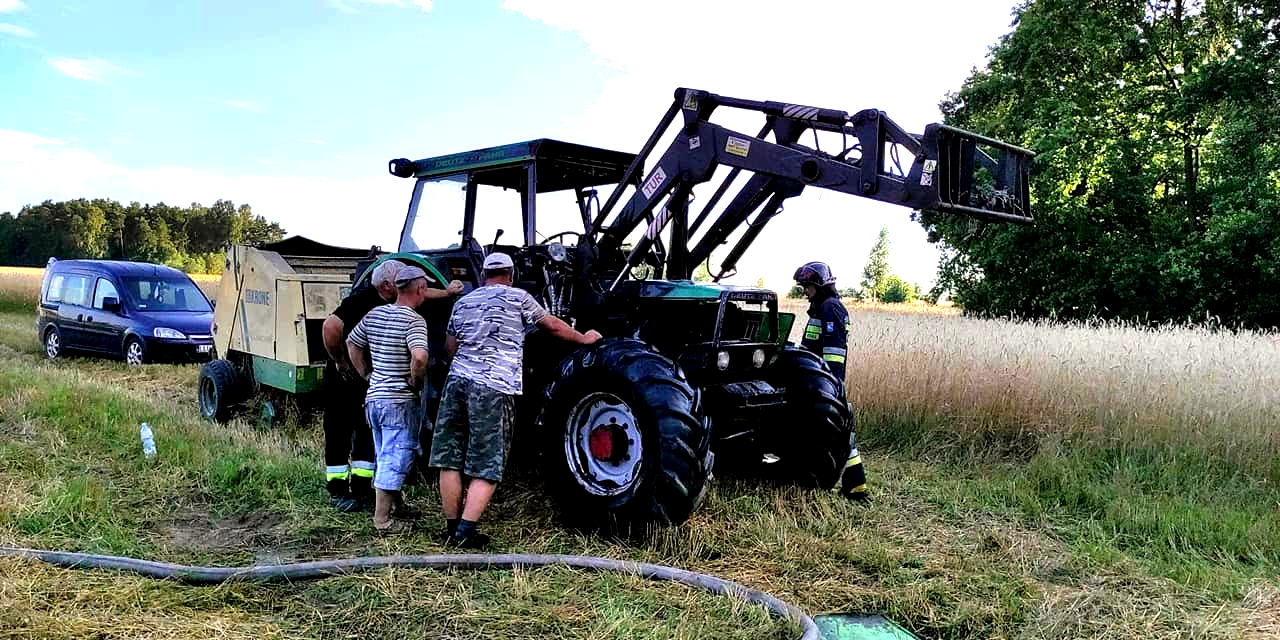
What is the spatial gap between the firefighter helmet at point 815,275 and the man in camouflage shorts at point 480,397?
2347mm

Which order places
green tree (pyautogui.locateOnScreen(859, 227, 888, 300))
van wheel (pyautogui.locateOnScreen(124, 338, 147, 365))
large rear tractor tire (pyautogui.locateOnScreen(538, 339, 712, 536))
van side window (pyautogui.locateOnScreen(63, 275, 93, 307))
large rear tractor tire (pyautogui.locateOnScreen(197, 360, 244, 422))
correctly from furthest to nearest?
green tree (pyautogui.locateOnScreen(859, 227, 888, 300)), van side window (pyautogui.locateOnScreen(63, 275, 93, 307)), van wheel (pyautogui.locateOnScreen(124, 338, 147, 365)), large rear tractor tire (pyautogui.locateOnScreen(197, 360, 244, 422)), large rear tractor tire (pyautogui.locateOnScreen(538, 339, 712, 536))

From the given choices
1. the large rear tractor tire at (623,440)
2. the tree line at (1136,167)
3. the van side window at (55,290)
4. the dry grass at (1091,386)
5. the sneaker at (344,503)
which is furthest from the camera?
the tree line at (1136,167)

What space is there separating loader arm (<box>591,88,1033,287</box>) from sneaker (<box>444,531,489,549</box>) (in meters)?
1.90

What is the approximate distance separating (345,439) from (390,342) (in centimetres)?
96

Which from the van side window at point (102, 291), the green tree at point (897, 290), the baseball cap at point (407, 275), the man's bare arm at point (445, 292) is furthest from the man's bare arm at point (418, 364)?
the green tree at point (897, 290)

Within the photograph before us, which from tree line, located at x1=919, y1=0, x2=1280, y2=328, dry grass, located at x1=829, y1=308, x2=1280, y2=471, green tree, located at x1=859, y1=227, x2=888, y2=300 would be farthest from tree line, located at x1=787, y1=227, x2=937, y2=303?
dry grass, located at x1=829, y1=308, x2=1280, y2=471

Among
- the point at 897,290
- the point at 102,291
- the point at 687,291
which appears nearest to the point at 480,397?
the point at 687,291

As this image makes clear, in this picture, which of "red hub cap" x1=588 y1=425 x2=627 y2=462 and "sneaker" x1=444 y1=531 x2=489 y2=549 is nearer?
"sneaker" x1=444 y1=531 x2=489 y2=549

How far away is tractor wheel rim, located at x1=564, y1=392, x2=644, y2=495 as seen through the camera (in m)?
4.71

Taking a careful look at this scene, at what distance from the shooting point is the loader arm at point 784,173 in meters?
4.57

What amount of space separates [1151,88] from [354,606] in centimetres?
2075

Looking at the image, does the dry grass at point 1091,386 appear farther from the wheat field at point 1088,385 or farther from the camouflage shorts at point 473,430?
the camouflage shorts at point 473,430

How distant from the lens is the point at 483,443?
4.64 metres

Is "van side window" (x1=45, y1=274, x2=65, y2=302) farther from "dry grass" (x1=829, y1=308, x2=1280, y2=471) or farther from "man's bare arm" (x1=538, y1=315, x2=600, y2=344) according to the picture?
"dry grass" (x1=829, y1=308, x2=1280, y2=471)
